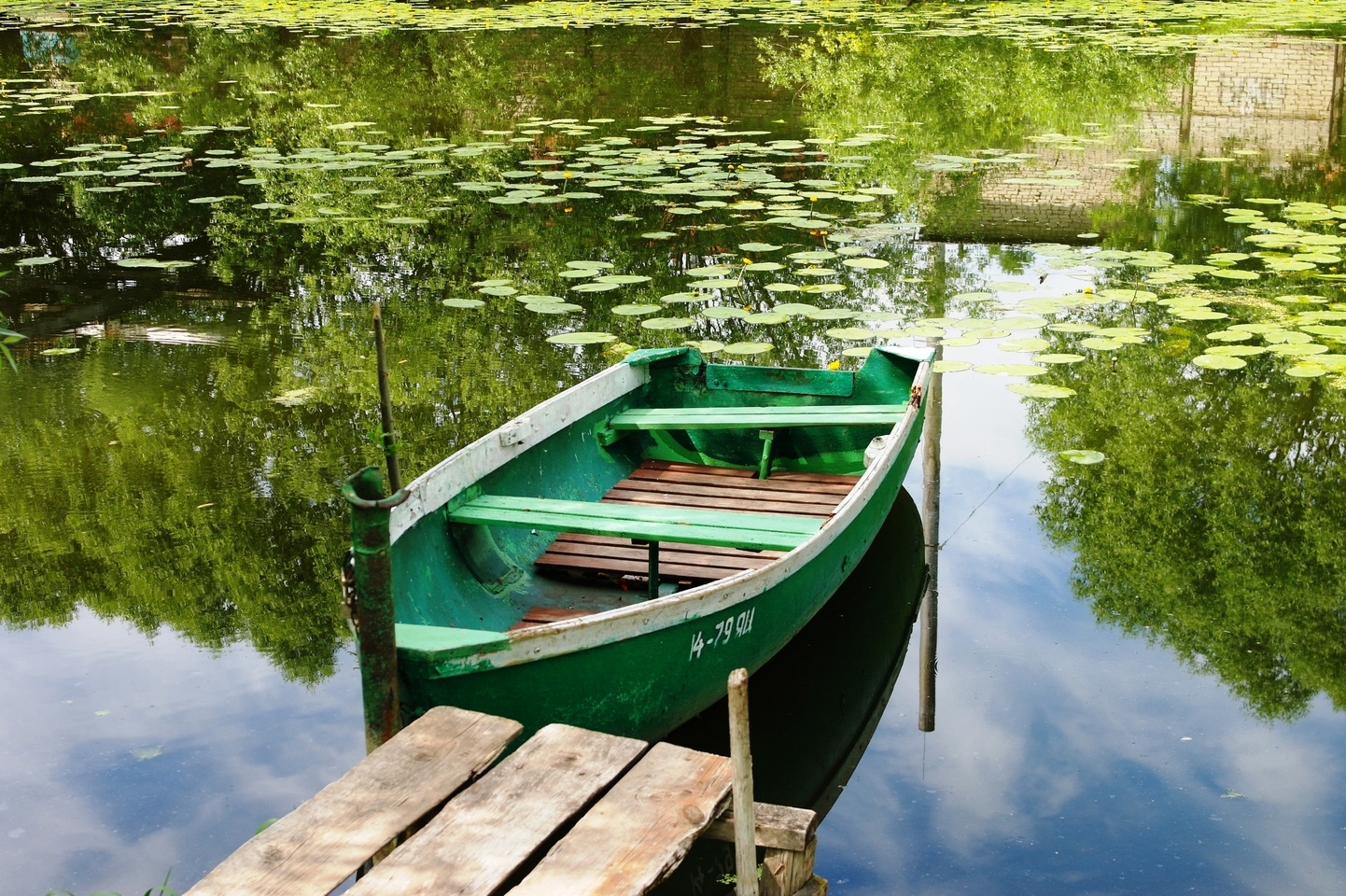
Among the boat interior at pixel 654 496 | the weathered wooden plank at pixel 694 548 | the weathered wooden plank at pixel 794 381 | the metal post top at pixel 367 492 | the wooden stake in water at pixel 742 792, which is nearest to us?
the wooden stake in water at pixel 742 792

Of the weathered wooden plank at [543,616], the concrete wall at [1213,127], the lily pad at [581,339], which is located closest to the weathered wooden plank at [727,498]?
the weathered wooden plank at [543,616]

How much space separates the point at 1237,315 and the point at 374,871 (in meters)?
5.05

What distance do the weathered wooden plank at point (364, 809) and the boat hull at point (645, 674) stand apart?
0.08 m

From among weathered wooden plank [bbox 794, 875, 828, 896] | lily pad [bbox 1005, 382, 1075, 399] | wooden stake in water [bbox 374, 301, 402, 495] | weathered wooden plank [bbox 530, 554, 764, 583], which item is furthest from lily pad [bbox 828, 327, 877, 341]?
weathered wooden plank [bbox 794, 875, 828, 896]

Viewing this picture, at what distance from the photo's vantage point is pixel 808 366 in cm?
550

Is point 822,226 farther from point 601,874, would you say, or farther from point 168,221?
point 601,874

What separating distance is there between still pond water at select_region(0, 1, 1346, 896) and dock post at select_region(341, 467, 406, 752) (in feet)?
2.07

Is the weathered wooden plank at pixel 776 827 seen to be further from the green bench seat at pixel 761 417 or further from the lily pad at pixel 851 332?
the lily pad at pixel 851 332

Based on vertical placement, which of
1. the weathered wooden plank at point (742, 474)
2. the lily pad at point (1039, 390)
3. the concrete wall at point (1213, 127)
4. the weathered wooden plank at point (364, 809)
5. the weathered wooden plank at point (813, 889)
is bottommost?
the weathered wooden plank at point (813, 889)

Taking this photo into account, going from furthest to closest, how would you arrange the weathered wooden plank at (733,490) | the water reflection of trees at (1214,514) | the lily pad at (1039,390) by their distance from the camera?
the lily pad at (1039,390) < the weathered wooden plank at (733,490) < the water reflection of trees at (1214,514)

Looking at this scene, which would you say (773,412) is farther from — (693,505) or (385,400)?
(385,400)

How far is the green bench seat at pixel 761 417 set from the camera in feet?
13.6

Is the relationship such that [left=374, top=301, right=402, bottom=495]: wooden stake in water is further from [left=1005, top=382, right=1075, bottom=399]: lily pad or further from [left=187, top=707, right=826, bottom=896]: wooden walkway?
[left=1005, top=382, right=1075, bottom=399]: lily pad

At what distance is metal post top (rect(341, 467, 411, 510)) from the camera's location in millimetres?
2365
